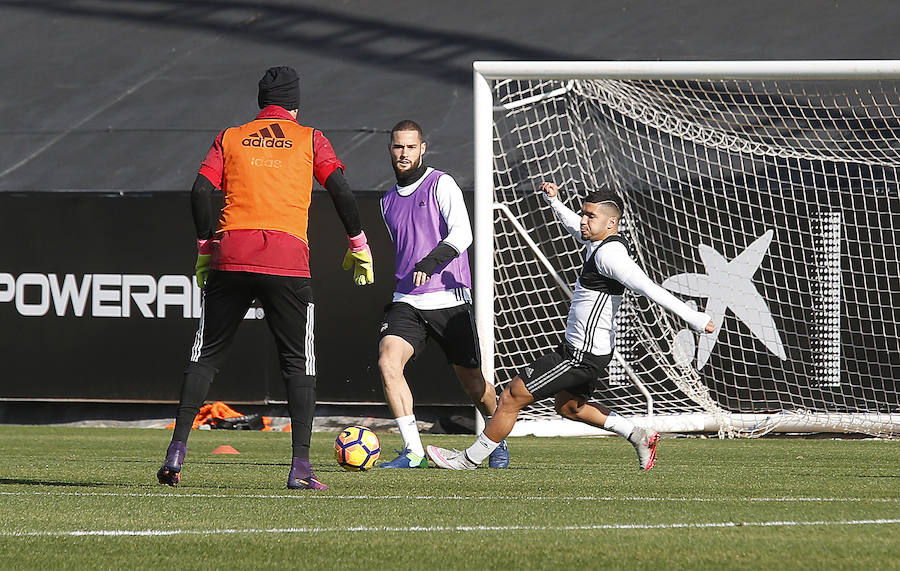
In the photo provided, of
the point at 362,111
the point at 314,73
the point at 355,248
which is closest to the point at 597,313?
the point at 355,248

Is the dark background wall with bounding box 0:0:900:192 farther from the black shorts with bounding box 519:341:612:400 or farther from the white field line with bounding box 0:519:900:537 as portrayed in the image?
the white field line with bounding box 0:519:900:537

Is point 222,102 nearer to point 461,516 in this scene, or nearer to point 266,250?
point 266,250

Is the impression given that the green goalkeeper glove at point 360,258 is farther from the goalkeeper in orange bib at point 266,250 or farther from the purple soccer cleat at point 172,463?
the purple soccer cleat at point 172,463

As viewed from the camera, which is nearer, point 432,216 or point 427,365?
point 432,216

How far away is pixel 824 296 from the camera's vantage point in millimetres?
10555

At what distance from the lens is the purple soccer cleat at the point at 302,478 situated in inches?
206

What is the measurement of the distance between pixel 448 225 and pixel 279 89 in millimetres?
1660

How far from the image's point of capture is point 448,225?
6.88 m

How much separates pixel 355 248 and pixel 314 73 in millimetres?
9648

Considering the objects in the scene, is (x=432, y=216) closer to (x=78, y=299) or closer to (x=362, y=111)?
(x=78, y=299)

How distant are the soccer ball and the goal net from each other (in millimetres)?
3895

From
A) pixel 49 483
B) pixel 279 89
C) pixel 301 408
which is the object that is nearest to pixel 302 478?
pixel 301 408

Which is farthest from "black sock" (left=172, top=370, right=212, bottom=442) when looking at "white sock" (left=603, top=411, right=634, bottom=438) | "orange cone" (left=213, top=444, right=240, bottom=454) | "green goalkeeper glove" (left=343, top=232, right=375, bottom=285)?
"orange cone" (left=213, top=444, right=240, bottom=454)

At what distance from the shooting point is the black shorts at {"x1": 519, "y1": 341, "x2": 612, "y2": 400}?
645cm
